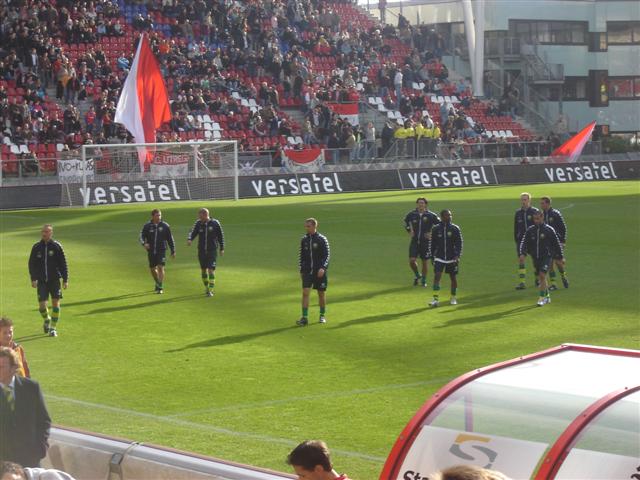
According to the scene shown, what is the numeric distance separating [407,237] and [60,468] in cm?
2661

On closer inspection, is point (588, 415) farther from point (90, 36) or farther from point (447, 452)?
point (90, 36)

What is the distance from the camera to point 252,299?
77.7 ft

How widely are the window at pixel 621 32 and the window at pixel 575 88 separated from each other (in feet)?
12.2

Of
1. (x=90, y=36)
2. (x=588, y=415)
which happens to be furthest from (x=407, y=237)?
(x=588, y=415)

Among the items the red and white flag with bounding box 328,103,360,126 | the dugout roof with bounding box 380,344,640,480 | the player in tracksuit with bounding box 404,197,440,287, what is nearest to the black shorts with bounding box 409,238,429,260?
the player in tracksuit with bounding box 404,197,440,287

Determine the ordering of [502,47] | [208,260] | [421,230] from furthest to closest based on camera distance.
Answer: [502,47] → [421,230] → [208,260]

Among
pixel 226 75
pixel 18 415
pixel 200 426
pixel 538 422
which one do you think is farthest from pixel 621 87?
pixel 538 422

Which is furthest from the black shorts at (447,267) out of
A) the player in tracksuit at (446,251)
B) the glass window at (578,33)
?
the glass window at (578,33)

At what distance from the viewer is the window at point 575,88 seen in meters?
75.6

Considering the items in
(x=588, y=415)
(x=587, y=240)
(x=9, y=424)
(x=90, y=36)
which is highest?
(x=90, y=36)

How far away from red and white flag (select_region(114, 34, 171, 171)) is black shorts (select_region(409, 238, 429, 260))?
21.2m

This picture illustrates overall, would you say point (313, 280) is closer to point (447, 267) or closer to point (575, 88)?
point (447, 267)

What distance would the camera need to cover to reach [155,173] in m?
45.3

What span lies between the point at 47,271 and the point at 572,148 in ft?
141
